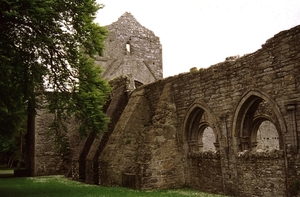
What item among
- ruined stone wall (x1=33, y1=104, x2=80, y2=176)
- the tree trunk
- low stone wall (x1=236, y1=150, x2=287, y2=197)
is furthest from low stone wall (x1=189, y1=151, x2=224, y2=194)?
the tree trunk

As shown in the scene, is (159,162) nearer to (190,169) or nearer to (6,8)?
(190,169)

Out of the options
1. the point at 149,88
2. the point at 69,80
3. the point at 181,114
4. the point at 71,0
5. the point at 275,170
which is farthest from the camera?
the point at 149,88

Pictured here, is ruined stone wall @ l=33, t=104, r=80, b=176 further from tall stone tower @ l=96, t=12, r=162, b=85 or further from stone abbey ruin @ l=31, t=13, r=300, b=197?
stone abbey ruin @ l=31, t=13, r=300, b=197

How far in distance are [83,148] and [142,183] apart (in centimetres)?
685

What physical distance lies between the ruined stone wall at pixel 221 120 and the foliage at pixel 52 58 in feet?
8.59

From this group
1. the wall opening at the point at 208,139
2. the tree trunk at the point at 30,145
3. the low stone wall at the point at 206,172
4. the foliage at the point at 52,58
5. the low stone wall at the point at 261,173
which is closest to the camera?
the low stone wall at the point at 261,173

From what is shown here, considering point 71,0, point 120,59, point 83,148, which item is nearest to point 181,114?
point 71,0

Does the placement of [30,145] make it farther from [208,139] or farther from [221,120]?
[221,120]

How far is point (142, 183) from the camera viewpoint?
12.6m

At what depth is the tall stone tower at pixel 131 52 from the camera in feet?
86.8

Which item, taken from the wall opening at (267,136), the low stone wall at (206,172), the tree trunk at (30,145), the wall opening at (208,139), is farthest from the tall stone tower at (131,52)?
the low stone wall at (206,172)

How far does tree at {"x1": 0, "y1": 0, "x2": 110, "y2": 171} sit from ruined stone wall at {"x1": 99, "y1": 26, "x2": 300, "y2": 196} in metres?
2.62

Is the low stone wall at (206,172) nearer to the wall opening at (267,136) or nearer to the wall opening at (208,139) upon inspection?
the wall opening at (267,136)

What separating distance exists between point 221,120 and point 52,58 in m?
6.12
